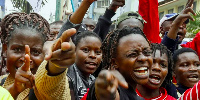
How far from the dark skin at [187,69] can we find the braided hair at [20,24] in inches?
72.4

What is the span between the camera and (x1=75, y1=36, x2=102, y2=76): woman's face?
2.94 meters

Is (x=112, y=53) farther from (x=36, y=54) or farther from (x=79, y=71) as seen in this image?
(x=79, y=71)

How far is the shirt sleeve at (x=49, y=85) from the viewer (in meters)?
1.68

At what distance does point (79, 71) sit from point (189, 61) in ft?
4.55

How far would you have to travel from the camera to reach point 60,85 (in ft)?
5.75

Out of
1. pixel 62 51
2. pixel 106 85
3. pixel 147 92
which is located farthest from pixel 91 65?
pixel 106 85

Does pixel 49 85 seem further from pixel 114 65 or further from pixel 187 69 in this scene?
pixel 187 69

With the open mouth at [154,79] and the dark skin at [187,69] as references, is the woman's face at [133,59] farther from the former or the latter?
the dark skin at [187,69]

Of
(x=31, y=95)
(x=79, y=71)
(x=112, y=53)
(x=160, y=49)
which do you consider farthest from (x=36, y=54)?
(x=160, y=49)

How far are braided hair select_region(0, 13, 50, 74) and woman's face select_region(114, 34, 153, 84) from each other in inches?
24.2

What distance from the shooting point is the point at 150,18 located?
3.74 meters

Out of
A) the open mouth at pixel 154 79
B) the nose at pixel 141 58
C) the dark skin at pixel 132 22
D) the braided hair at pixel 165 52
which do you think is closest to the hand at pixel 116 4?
the dark skin at pixel 132 22

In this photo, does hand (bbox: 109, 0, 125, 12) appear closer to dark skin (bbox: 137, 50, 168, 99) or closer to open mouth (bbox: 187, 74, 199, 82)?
dark skin (bbox: 137, 50, 168, 99)

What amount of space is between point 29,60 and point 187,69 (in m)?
2.20
